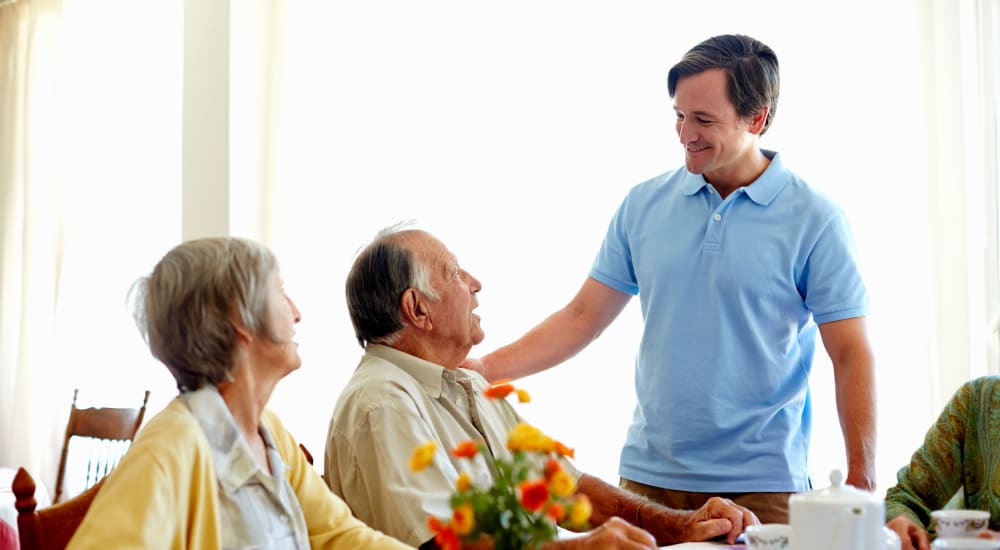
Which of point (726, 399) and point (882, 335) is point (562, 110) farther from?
point (726, 399)

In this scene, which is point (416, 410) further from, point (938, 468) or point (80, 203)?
point (80, 203)

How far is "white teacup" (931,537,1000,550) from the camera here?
1.34m

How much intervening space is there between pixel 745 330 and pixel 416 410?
2.49 ft

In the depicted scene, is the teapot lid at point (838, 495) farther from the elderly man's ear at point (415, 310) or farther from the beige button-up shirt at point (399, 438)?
the elderly man's ear at point (415, 310)

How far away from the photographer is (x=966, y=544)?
4.43 ft

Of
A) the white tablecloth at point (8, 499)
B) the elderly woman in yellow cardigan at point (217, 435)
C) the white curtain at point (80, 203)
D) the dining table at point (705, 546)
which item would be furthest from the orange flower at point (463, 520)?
the white curtain at point (80, 203)

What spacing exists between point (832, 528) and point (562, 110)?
102 inches

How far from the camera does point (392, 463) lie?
1.90 m

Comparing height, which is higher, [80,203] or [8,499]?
[80,203]

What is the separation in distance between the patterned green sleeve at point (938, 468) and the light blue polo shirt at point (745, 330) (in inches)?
13.7

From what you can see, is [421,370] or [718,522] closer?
[718,522]

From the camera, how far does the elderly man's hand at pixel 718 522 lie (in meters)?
1.92

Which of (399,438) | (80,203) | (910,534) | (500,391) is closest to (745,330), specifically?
(910,534)

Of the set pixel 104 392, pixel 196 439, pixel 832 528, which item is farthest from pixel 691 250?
pixel 104 392
